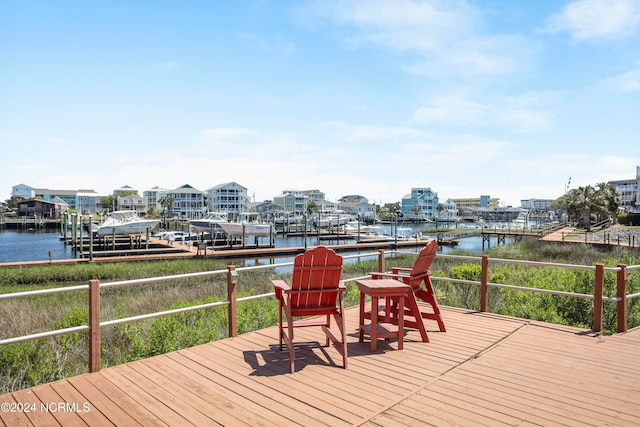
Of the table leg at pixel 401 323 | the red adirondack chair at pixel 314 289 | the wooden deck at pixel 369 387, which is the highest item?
the red adirondack chair at pixel 314 289

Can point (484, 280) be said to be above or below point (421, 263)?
below

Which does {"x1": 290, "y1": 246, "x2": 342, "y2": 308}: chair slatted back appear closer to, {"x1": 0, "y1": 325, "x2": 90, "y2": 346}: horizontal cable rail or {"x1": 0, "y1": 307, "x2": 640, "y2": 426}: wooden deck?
{"x1": 0, "y1": 307, "x2": 640, "y2": 426}: wooden deck

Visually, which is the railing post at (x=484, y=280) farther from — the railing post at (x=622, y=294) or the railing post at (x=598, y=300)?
the railing post at (x=622, y=294)

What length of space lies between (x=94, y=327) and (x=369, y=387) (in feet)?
9.29

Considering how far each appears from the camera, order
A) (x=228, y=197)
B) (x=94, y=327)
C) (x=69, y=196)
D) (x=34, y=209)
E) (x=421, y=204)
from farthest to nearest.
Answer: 1. (x=69, y=196)
2. (x=421, y=204)
3. (x=34, y=209)
4. (x=228, y=197)
5. (x=94, y=327)

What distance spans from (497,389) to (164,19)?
36.1ft

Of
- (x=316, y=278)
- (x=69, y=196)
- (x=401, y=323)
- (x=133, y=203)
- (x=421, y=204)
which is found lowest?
(x=401, y=323)

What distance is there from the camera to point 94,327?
412 cm

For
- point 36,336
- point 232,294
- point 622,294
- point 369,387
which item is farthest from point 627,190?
point 36,336

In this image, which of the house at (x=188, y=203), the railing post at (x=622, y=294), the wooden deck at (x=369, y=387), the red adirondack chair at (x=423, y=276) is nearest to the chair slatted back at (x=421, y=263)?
the red adirondack chair at (x=423, y=276)

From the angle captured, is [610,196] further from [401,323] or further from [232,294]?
[232,294]

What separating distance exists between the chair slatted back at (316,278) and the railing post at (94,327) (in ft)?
6.54

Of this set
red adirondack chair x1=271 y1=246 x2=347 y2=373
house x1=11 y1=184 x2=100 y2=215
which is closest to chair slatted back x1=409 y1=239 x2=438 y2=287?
red adirondack chair x1=271 y1=246 x2=347 y2=373

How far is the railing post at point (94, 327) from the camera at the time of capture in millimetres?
4051
